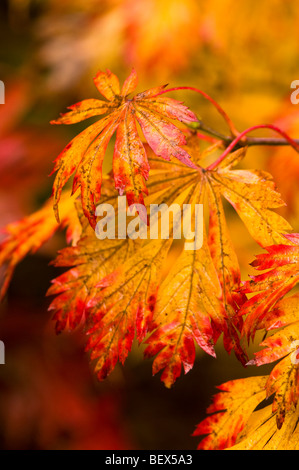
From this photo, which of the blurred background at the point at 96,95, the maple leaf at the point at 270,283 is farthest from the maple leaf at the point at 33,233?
the blurred background at the point at 96,95

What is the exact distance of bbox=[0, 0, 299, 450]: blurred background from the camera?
1241 millimetres

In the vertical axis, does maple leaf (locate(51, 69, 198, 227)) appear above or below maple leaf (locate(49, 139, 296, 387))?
above

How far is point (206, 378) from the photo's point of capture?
1.80 m

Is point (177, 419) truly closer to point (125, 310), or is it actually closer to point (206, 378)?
point (206, 378)

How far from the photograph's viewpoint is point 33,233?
0.66 m

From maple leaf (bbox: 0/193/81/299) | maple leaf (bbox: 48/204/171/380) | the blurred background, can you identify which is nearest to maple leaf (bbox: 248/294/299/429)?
maple leaf (bbox: 48/204/171/380)

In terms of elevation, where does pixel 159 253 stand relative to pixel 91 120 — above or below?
below

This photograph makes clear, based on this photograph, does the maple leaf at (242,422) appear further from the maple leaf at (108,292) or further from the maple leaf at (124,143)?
the maple leaf at (124,143)

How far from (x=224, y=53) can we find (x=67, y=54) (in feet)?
1.64

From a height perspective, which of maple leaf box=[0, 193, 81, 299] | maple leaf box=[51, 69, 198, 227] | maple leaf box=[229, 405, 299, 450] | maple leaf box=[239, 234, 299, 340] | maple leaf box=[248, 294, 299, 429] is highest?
maple leaf box=[51, 69, 198, 227]

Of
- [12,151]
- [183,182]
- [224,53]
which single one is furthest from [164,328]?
[224,53]

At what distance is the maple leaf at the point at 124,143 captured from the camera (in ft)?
1.52

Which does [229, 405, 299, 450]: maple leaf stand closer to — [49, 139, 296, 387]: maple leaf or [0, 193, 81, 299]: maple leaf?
[49, 139, 296, 387]: maple leaf

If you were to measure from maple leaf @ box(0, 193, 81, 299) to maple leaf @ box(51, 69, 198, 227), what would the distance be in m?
0.14
